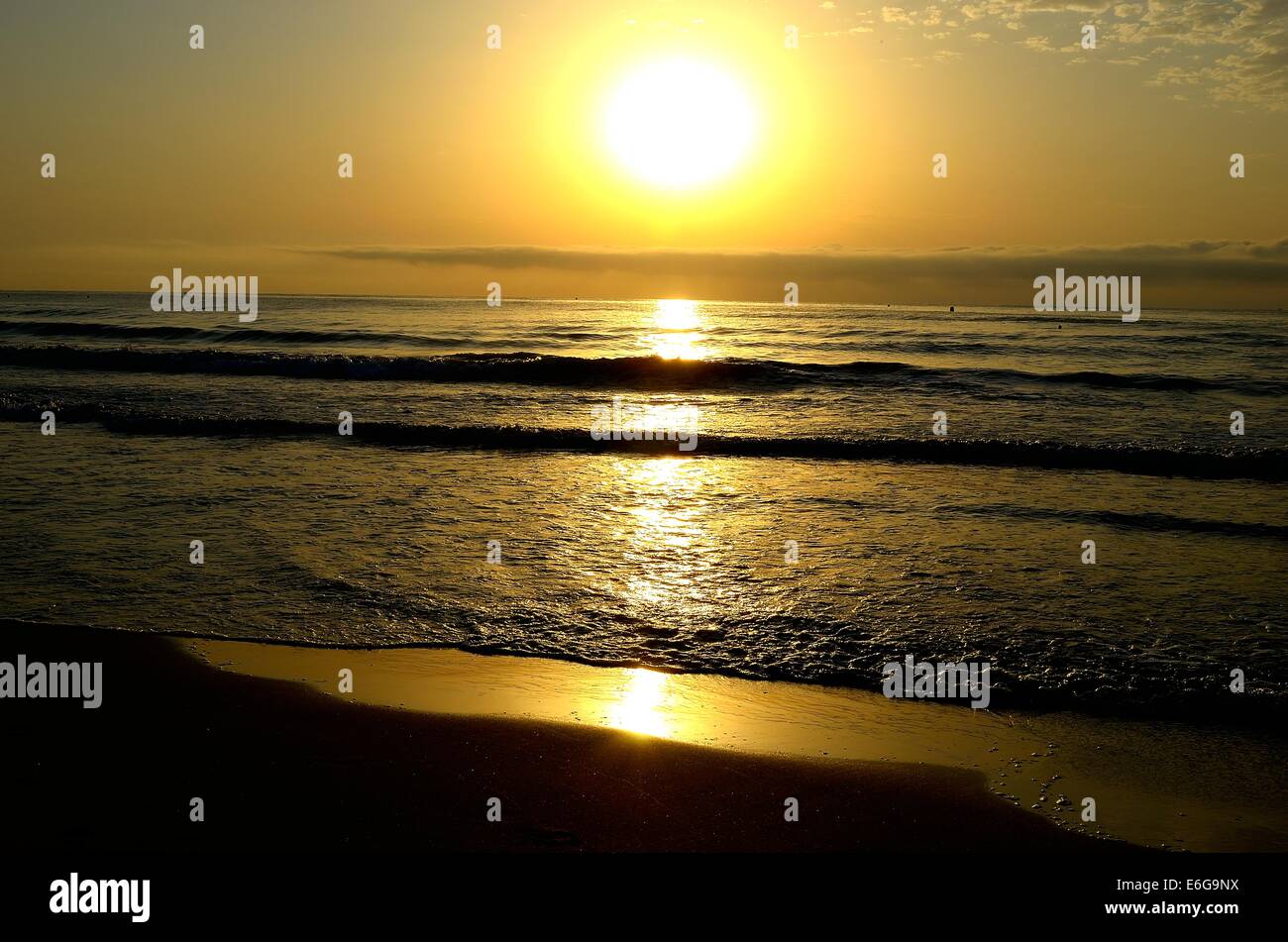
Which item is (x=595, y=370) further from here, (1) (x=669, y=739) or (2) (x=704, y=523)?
(1) (x=669, y=739)

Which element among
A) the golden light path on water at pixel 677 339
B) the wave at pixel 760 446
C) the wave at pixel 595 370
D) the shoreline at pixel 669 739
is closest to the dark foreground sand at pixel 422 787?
the shoreline at pixel 669 739

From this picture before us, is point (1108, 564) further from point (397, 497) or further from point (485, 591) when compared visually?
point (397, 497)

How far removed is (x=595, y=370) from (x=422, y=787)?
27.2m

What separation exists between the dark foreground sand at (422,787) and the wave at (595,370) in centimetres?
2415

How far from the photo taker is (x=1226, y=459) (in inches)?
658

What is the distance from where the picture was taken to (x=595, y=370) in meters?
31.9

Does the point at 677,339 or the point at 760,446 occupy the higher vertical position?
the point at 677,339

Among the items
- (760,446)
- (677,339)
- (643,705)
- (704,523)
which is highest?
(677,339)

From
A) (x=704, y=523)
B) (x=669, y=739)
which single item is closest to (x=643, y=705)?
(x=669, y=739)

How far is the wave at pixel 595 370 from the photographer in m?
29.5

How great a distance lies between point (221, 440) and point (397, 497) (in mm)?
6615

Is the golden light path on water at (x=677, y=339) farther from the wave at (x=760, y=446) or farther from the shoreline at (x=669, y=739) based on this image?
the shoreline at (x=669, y=739)

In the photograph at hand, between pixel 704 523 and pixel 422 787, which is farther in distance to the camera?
pixel 704 523
